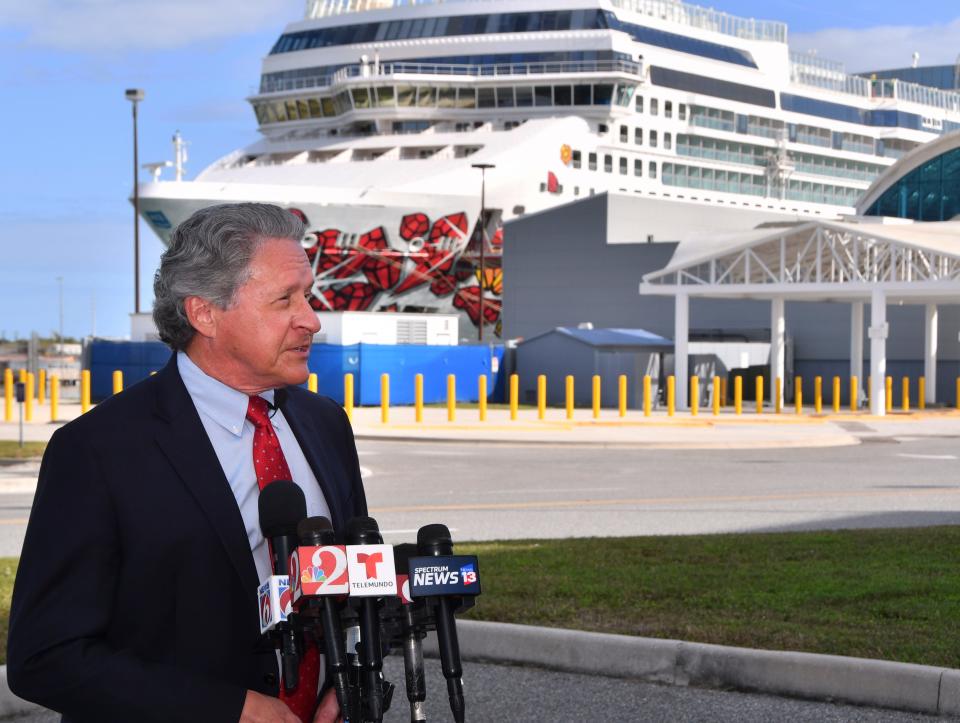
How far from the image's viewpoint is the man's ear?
9.96 ft

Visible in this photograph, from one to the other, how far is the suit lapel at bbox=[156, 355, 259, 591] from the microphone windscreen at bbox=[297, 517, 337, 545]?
0.32m

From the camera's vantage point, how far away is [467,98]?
59.2m

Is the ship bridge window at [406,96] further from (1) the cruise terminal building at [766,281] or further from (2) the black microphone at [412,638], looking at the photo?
(2) the black microphone at [412,638]

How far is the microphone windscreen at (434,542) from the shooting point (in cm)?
264

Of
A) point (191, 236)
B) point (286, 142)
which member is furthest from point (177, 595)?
point (286, 142)

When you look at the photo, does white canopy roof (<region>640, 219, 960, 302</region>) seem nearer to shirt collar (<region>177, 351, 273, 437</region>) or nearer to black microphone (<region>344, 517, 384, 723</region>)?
shirt collar (<region>177, 351, 273, 437</region>)

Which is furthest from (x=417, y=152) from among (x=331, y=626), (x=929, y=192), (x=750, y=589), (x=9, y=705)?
(x=331, y=626)

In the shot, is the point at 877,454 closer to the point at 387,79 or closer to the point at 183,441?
the point at 183,441

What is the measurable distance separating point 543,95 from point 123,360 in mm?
26583

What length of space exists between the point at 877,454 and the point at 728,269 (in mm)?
14727

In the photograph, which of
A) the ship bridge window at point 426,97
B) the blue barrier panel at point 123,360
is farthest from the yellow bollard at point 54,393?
the ship bridge window at point 426,97

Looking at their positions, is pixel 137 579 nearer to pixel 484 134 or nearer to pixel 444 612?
pixel 444 612

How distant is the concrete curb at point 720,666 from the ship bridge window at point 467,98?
173 ft

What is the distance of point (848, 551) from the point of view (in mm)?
10289
